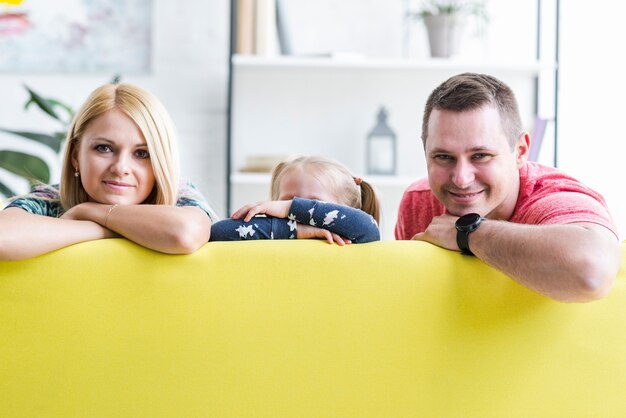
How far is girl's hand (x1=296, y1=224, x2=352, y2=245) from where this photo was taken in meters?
1.40

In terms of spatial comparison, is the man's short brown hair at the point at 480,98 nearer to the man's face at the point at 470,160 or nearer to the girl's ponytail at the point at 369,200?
the man's face at the point at 470,160

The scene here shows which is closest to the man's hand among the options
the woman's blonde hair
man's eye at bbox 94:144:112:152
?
the woman's blonde hair

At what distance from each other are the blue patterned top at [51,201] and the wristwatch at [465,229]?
2.15ft

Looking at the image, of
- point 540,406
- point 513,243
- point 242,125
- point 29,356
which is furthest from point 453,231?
point 242,125

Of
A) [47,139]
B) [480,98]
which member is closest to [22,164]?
[47,139]

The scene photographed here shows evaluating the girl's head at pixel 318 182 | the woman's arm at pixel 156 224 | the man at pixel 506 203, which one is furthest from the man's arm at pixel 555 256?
the girl's head at pixel 318 182

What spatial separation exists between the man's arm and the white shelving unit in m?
2.58

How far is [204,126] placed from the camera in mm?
3990

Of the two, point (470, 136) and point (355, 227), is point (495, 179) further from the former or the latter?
point (355, 227)

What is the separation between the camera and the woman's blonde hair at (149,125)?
5.95 ft

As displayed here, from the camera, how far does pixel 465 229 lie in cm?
137

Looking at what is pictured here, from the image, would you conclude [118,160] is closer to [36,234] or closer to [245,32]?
[36,234]

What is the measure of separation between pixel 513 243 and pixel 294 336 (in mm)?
381

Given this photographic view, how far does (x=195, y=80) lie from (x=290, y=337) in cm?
287
